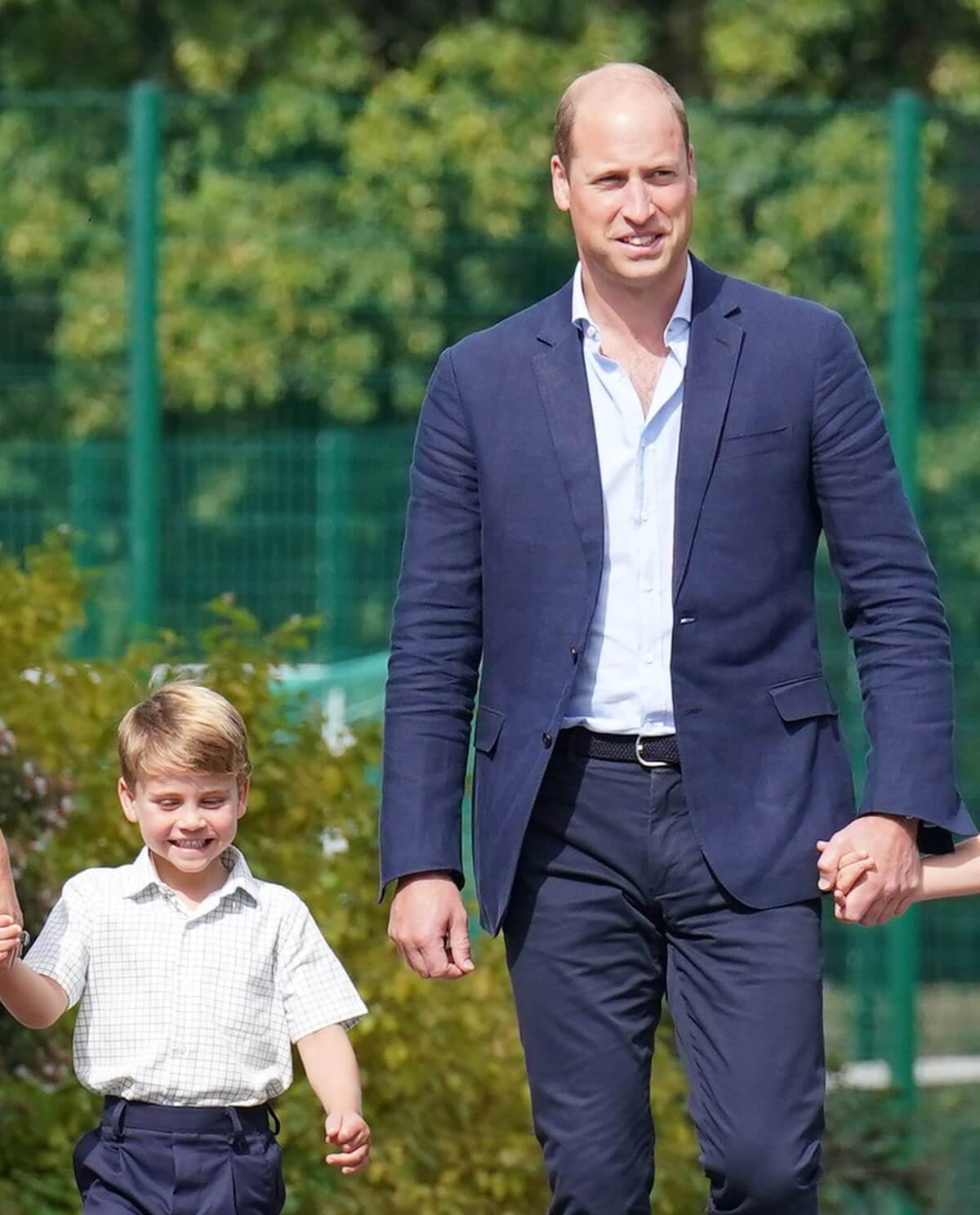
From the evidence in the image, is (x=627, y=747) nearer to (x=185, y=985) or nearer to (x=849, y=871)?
(x=849, y=871)

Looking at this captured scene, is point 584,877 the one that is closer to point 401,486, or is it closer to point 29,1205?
point 29,1205

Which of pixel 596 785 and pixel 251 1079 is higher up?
pixel 596 785

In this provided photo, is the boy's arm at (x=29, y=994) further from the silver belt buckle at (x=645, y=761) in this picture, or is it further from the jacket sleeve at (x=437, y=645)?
the silver belt buckle at (x=645, y=761)

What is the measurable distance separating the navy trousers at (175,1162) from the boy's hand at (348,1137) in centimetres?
15

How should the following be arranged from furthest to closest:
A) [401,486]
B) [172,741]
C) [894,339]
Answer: [401,486], [894,339], [172,741]

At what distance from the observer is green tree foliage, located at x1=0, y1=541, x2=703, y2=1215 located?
508cm

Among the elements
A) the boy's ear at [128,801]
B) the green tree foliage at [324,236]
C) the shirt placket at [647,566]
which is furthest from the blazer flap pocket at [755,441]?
the green tree foliage at [324,236]

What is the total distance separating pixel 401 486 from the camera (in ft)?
28.9

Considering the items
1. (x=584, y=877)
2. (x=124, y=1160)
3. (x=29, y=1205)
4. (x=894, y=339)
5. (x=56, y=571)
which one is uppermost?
(x=894, y=339)

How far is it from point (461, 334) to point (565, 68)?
3782 mm

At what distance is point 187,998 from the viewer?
3793mm

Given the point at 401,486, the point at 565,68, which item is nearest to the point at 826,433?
the point at 401,486

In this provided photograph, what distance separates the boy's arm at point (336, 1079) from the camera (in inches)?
147

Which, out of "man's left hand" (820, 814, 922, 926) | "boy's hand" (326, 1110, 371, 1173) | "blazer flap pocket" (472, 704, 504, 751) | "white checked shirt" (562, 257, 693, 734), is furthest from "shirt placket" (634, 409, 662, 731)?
"boy's hand" (326, 1110, 371, 1173)
